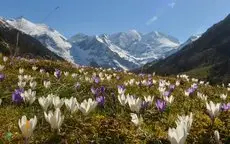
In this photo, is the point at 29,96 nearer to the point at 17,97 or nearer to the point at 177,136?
the point at 17,97

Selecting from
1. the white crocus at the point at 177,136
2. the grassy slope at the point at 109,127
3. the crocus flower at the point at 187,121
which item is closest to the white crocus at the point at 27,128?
the grassy slope at the point at 109,127

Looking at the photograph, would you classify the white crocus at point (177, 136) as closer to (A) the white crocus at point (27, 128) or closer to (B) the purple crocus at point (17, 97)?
(A) the white crocus at point (27, 128)

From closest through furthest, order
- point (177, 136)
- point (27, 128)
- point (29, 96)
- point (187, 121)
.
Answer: point (177, 136)
point (27, 128)
point (187, 121)
point (29, 96)

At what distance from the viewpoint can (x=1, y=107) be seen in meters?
7.38

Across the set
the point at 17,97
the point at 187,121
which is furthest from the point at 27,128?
the point at 17,97

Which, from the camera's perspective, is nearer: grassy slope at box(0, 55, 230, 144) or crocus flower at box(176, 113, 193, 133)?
crocus flower at box(176, 113, 193, 133)

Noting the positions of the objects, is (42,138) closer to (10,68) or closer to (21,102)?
(21,102)

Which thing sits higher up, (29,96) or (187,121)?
(29,96)

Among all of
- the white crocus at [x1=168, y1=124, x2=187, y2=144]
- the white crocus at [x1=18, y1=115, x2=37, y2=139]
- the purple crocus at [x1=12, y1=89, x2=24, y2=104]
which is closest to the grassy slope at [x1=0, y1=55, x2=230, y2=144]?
the purple crocus at [x1=12, y1=89, x2=24, y2=104]

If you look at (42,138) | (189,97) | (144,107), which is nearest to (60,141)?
(42,138)

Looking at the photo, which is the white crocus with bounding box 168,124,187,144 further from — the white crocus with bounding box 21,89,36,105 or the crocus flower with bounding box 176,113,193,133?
the white crocus with bounding box 21,89,36,105

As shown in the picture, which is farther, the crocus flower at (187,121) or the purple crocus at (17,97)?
the purple crocus at (17,97)

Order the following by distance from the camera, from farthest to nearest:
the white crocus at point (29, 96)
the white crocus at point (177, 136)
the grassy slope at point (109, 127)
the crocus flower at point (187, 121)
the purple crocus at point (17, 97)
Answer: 1. the purple crocus at point (17, 97)
2. the white crocus at point (29, 96)
3. the grassy slope at point (109, 127)
4. the crocus flower at point (187, 121)
5. the white crocus at point (177, 136)

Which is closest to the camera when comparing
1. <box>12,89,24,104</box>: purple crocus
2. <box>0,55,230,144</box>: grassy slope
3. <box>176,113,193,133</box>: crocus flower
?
<box>176,113,193,133</box>: crocus flower
